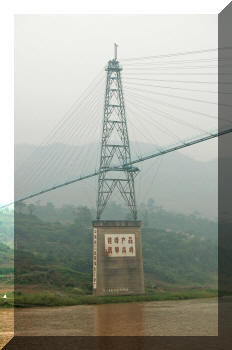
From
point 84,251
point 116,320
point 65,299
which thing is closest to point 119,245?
point 65,299

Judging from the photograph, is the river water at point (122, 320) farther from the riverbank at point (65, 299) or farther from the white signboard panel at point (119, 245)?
the white signboard panel at point (119, 245)

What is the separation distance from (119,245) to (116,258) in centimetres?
30

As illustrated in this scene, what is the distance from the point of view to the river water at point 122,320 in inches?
369

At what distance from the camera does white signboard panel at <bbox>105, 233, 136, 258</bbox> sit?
517 inches

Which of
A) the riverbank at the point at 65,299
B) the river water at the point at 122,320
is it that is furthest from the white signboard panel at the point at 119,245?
the river water at the point at 122,320

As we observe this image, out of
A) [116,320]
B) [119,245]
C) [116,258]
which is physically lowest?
[116,320]

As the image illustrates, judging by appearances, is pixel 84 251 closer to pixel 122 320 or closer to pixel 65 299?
pixel 65 299

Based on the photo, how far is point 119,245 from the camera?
13250 mm

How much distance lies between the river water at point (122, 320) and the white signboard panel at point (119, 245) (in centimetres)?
113

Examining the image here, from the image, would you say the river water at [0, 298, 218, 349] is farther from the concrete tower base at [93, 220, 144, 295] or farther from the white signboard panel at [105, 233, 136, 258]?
the white signboard panel at [105, 233, 136, 258]

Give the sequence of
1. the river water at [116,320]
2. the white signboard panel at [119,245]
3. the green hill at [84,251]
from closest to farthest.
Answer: the river water at [116,320], the white signboard panel at [119,245], the green hill at [84,251]

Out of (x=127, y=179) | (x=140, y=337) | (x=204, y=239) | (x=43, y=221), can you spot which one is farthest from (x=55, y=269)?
(x=204, y=239)

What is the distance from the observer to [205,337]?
8.90m

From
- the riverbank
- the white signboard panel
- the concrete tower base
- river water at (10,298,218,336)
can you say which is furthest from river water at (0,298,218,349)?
the white signboard panel
